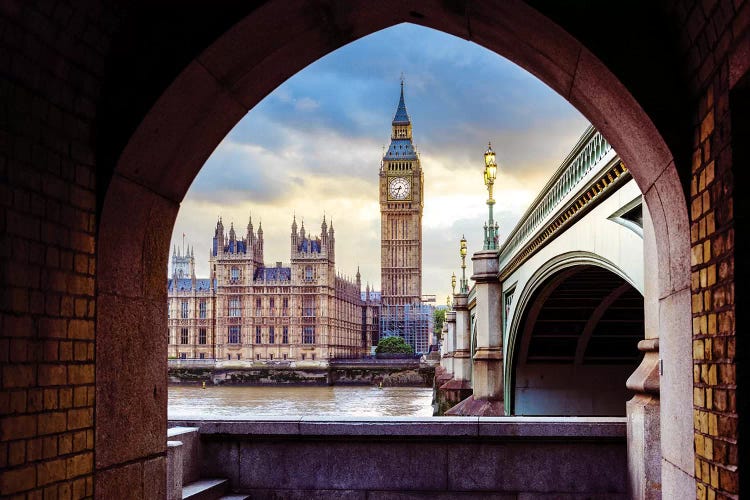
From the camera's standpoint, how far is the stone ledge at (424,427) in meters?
6.68

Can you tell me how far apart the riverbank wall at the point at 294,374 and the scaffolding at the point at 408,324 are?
29.6 m

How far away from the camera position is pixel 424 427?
6.77 metres

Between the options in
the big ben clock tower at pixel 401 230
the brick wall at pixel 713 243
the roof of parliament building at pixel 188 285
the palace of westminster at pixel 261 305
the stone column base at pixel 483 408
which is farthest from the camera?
the big ben clock tower at pixel 401 230

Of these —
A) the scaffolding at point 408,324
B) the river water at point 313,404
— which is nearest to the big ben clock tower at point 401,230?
the scaffolding at point 408,324

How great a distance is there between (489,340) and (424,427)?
17933mm

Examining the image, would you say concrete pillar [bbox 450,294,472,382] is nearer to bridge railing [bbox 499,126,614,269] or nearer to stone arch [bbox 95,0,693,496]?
bridge railing [bbox 499,126,614,269]

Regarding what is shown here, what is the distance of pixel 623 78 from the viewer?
4.41m

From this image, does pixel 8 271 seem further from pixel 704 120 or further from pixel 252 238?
pixel 252 238

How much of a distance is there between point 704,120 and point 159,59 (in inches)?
112

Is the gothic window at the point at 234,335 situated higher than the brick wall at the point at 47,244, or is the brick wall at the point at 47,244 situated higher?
the brick wall at the point at 47,244

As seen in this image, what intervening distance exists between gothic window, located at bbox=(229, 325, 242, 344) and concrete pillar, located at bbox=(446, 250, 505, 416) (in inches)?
3148

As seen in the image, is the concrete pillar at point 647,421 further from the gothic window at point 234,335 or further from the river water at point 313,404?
the gothic window at point 234,335

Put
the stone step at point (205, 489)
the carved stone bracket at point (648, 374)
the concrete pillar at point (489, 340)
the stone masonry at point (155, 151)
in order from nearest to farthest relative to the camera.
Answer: the stone masonry at point (155, 151), the stone step at point (205, 489), the carved stone bracket at point (648, 374), the concrete pillar at point (489, 340)

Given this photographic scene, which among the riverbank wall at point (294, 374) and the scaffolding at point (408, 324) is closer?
the riverbank wall at point (294, 374)
